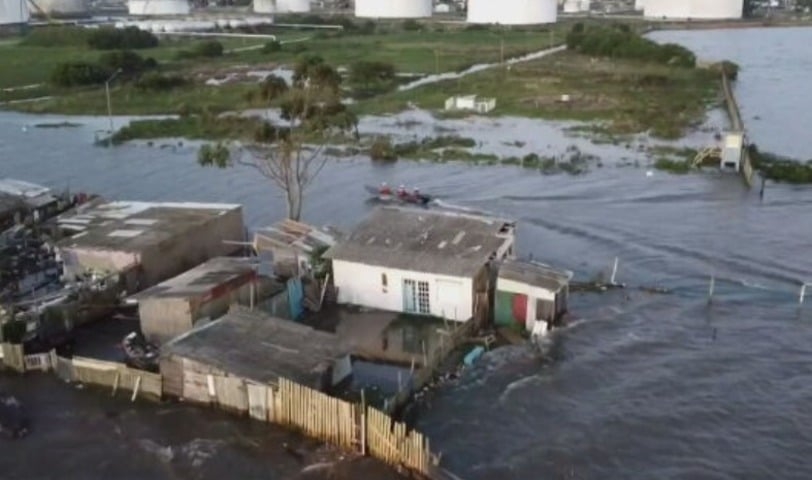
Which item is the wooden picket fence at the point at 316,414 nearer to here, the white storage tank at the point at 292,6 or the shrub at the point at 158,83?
the shrub at the point at 158,83

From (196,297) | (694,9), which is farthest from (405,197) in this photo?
(694,9)

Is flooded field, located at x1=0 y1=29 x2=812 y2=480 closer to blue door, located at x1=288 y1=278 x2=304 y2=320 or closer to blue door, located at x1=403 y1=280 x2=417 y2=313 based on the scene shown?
blue door, located at x1=403 y1=280 x2=417 y2=313

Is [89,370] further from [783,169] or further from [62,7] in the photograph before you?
[62,7]

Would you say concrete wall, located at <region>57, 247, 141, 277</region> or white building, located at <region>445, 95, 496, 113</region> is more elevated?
white building, located at <region>445, 95, 496, 113</region>

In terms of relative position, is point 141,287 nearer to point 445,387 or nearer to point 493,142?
point 445,387

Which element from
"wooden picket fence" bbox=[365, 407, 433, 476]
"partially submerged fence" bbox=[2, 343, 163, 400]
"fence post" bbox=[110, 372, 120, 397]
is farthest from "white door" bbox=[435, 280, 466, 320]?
"fence post" bbox=[110, 372, 120, 397]

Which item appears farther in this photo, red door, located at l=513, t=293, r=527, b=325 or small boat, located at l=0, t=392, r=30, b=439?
red door, located at l=513, t=293, r=527, b=325
